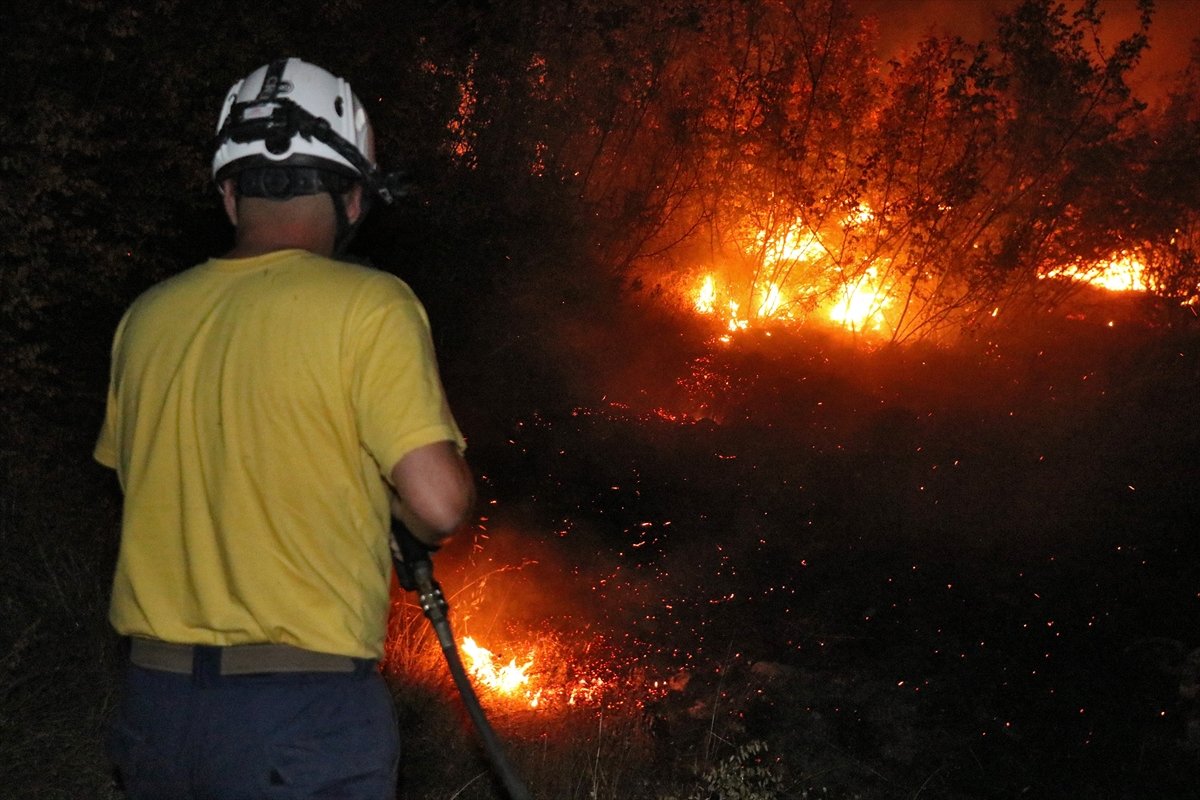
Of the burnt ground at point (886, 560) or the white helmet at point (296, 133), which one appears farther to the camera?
the burnt ground at point (886, 560)

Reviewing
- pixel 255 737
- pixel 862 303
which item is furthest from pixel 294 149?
pixel 862 303

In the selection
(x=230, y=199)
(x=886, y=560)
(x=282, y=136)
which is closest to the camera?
(x=282, y=136)

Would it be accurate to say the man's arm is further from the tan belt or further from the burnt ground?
the burnt ground

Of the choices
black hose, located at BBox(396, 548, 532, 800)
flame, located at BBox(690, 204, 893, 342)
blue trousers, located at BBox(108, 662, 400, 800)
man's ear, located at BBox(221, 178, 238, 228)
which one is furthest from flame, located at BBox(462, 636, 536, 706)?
flame, located at BBox(690, 204, 893, 342)

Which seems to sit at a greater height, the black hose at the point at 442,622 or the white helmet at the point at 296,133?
the white helmet at the point at 296,133

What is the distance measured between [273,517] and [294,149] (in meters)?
0.69

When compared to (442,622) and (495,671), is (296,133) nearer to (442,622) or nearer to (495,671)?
(442,622)

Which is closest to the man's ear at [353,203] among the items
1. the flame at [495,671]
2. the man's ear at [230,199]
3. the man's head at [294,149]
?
the man's head at [294,149]

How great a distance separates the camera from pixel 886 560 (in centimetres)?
773

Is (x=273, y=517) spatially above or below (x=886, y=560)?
above

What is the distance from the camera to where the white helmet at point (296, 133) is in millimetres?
2076

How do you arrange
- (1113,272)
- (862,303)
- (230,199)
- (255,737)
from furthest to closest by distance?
1. (862,303)
2. (1113,272)
3. (230,199)
4. (255,737)

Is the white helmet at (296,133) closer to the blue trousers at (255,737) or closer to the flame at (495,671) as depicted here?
the blue trousers at (255,737)

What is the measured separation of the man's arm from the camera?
1.84 meters
